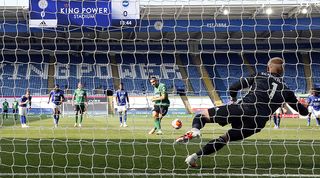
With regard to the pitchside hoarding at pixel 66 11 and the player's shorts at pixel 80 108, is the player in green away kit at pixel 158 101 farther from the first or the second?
the pitchside hoarding at pixel 66 11

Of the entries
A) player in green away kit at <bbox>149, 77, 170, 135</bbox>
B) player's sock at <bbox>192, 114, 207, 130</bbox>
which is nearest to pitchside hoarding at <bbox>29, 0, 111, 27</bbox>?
player in green away kit at <bbox>149, 77, 170, 135</bbox>

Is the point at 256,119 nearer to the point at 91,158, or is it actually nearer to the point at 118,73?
the point at 91,158

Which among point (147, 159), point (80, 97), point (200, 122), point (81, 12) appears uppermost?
point (81, 12)

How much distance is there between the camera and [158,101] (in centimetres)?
1222

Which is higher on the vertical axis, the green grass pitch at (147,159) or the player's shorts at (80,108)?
the player's shorts at (80,108)

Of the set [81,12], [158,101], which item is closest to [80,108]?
[81,12]

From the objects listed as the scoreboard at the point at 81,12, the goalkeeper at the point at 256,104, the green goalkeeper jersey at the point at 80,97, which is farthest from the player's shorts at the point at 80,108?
the goalkeeper at the point at 256,104

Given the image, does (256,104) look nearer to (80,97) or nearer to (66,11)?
(80,97)

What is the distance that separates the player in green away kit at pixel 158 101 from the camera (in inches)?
464

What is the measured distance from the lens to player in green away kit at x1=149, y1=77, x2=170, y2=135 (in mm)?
11797

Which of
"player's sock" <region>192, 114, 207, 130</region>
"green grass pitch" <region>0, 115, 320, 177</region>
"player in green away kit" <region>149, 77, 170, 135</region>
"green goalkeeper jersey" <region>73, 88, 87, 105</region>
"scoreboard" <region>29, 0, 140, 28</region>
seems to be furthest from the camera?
"scoreboard" <region>29, 0, 140, 28</region>

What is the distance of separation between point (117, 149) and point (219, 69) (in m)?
22.4

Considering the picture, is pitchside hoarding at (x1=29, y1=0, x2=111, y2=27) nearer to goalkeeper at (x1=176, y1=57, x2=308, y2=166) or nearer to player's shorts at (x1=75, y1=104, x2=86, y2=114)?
player's shorts at (x1=75, y1=104, x2=86, y2=114)

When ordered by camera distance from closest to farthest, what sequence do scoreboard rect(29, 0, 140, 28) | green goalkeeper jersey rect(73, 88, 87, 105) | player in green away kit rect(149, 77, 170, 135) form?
player in green away kit rect(149, 77, 170, 135) < green goalkeeper jersey rect(73, 88, 87, 105) < scoreboard rect(29, 0, 140, 28)
